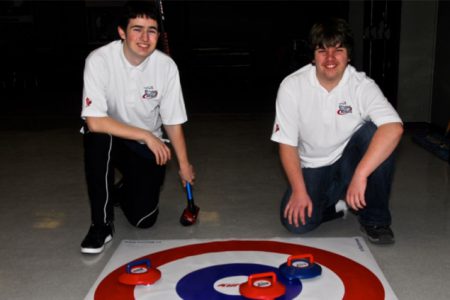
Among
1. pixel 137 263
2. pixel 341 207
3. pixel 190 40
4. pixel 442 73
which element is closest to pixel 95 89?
pixel 137 263

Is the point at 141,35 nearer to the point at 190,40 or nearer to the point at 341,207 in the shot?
the point at 341,207

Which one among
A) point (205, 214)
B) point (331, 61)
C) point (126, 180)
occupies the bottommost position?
point (205, 214)

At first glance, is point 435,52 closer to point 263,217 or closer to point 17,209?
point 263,217

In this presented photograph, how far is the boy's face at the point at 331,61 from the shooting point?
88.5 inches

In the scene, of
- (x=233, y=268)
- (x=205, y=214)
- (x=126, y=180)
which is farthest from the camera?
(x=205, y=214)

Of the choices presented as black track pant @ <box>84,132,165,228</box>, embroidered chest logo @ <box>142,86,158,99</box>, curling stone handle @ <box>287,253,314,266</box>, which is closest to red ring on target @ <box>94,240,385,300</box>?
curling stone handle @ <box>287,253,314,266</box>

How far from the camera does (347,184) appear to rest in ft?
8.34

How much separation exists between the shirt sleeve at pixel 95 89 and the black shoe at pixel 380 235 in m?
1.20

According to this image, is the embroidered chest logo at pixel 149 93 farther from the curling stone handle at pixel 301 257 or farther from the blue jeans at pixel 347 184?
the curling stone handle at pixel 301 257

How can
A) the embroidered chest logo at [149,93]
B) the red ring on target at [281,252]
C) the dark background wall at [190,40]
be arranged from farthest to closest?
the dark background wall at [190,40] → the embroidered chest logo at [149,93] → the red ring on target at [281,252]

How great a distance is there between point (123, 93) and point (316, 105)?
809 millimetres

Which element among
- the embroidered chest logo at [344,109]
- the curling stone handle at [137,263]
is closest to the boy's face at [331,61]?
the embroidered chest logo at [344,109]

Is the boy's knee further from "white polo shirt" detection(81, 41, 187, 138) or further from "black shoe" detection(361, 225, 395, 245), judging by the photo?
"black shoe" detection(361, 225, 395, 245)

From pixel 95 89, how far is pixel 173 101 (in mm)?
352
